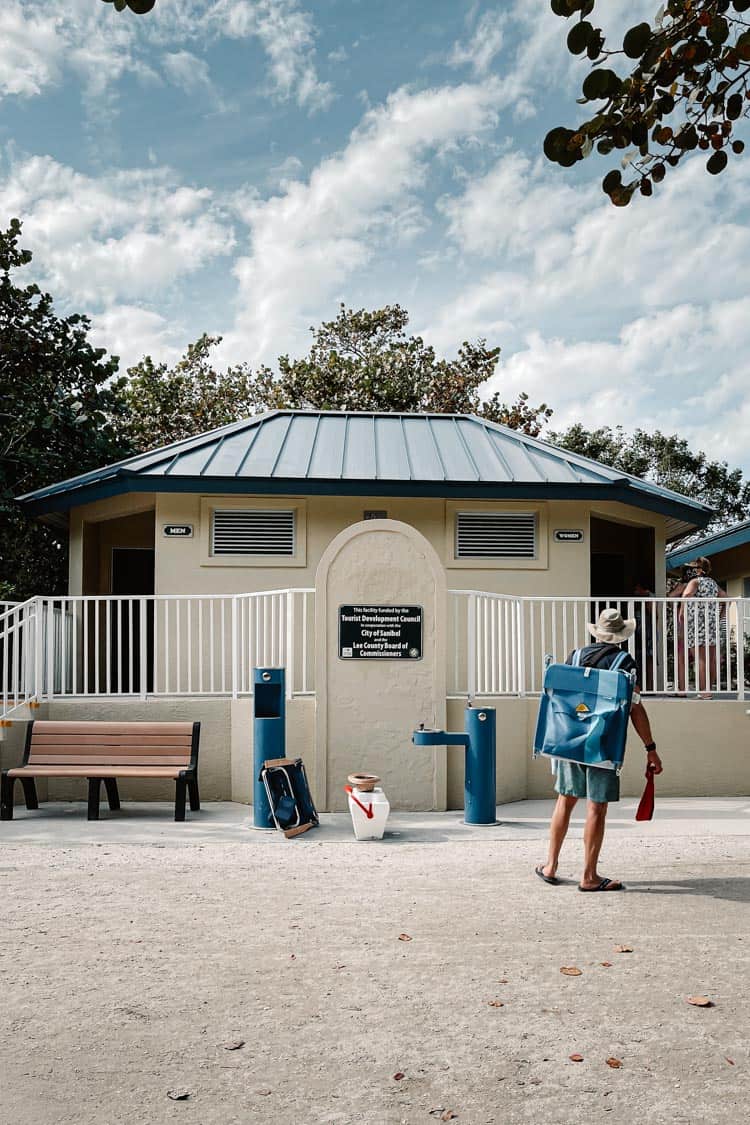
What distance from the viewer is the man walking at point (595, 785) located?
662 centimetres

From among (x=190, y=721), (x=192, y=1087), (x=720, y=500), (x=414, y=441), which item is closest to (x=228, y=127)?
(x=414, y=441)

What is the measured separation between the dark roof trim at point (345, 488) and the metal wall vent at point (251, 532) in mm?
541

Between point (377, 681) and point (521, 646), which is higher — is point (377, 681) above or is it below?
below

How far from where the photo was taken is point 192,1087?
3.75 m

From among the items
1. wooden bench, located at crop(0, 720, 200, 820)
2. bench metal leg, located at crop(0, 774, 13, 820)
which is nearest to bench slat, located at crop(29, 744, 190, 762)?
wooden bench, located at crop(0, 720, 200, 820)

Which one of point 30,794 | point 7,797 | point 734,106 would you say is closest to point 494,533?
point 30,794

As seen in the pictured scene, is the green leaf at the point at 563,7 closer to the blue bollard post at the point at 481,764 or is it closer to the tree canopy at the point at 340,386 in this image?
the blue bollard post at the point at 481,764

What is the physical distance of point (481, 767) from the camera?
9.45 m

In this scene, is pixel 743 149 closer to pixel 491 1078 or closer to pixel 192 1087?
pixel 491 1078

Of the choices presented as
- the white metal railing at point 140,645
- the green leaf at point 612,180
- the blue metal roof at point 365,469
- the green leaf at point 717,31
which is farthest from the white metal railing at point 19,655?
the green leaf at point 717,31

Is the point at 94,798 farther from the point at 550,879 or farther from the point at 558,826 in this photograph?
the point at 558,826

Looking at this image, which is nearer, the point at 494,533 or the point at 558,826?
the point at 558,826

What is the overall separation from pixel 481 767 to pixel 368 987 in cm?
469

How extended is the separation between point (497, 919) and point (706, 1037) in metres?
1.96
